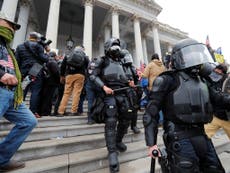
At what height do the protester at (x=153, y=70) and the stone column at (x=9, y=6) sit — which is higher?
the stone column at (x=9, y=6)

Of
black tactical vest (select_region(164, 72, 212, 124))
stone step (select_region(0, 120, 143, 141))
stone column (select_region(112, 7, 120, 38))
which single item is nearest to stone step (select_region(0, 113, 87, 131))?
stone step (select_region(0, 120, 143, 141))

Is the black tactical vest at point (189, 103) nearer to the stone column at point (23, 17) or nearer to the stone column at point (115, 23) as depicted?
the stone column at point (115, 23)

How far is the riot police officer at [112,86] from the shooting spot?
2.21 meters

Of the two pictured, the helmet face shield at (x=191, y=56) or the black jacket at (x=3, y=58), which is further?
the black jacket at (x=3, y=58)

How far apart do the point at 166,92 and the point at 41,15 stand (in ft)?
65.3

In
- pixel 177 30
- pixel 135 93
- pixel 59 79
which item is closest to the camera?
pixel 135 93

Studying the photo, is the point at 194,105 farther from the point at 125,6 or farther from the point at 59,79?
the point at 125,6

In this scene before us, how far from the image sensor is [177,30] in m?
24.4

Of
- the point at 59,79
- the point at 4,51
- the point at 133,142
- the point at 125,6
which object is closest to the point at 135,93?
the point at 133,142

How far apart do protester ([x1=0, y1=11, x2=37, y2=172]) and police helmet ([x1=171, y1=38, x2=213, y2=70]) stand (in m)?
1.79

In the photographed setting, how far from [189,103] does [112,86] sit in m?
1.28

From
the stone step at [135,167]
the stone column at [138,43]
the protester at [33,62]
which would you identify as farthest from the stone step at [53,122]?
the stone column at [138,43]

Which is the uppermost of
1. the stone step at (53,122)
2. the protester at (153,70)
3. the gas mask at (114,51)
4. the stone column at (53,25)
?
the stone column at (53,25)

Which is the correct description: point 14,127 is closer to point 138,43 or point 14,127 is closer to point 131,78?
point 131,78
